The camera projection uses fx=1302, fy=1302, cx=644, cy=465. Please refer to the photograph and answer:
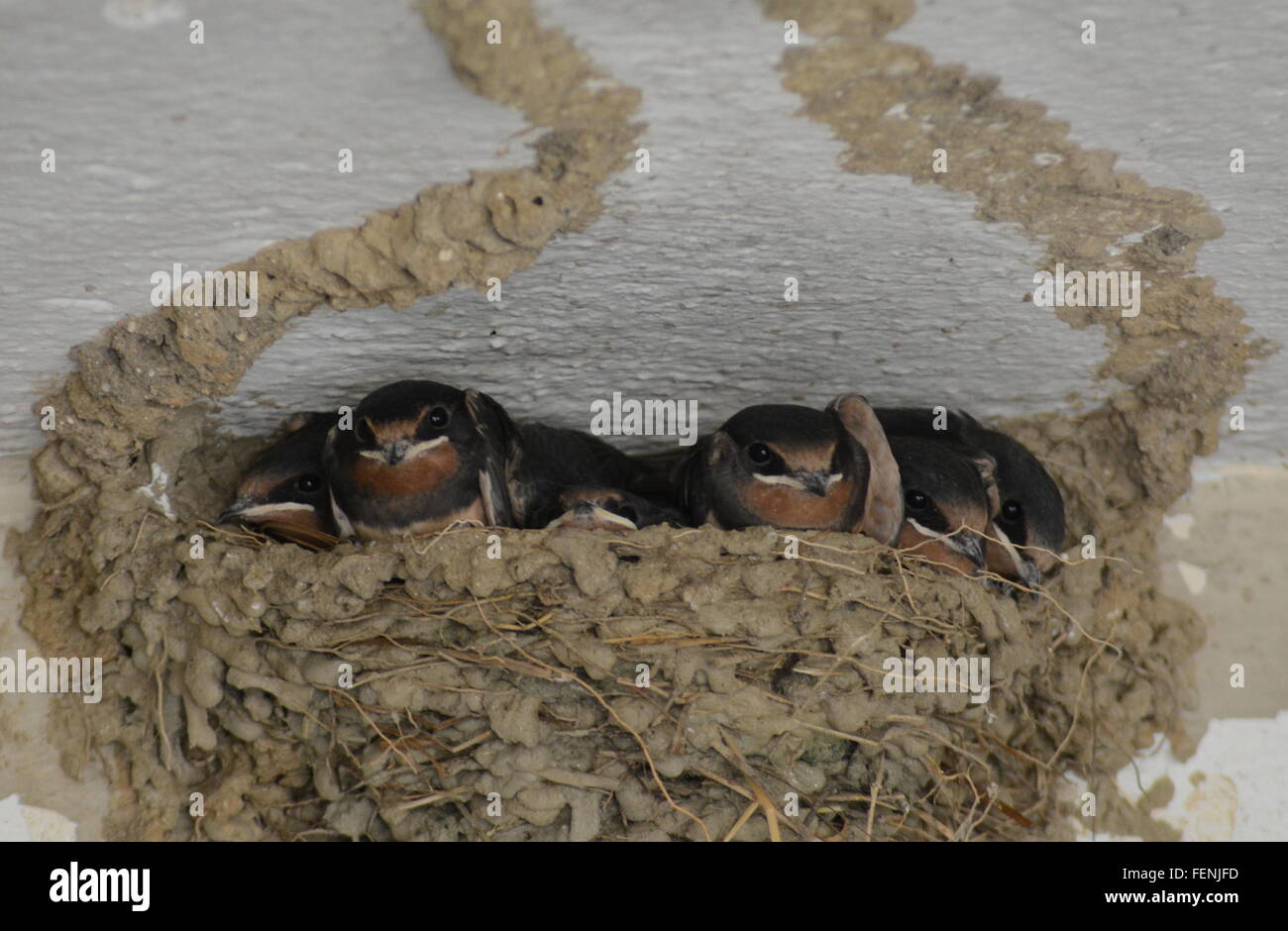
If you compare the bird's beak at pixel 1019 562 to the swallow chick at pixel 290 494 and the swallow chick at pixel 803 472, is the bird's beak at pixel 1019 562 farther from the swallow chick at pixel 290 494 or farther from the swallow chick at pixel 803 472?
the swallow chick at pixel 290 494

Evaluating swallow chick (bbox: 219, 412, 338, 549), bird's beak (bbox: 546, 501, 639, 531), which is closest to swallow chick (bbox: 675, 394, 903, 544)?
bird's beak (bbox: 546, 501, 639, 531)

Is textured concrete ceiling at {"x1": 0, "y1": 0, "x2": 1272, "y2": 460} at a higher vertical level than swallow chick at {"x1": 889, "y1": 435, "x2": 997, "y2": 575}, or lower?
higher

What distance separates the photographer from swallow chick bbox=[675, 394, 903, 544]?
353 centimetres

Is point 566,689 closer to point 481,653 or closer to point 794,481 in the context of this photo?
point 481,653

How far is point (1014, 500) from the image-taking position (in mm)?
3943

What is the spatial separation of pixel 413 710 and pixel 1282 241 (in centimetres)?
237

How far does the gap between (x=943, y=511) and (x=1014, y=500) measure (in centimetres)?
32

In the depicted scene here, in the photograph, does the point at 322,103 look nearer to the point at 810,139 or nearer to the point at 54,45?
the point at 54,45

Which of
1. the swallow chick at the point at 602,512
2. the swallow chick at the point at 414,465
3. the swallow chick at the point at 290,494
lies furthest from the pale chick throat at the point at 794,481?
the swallow chick at the point at 290,494

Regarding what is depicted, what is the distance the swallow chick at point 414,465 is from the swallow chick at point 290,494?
0.12m

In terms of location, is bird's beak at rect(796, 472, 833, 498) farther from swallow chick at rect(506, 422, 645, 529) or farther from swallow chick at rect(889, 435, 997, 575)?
swallow chick at rect(506, 422, 645, 529)

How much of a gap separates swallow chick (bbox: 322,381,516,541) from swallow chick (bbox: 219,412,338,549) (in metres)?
0.12

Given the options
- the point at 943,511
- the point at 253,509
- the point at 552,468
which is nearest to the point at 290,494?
the point at 253,509

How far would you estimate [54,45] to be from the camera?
6.83ft
